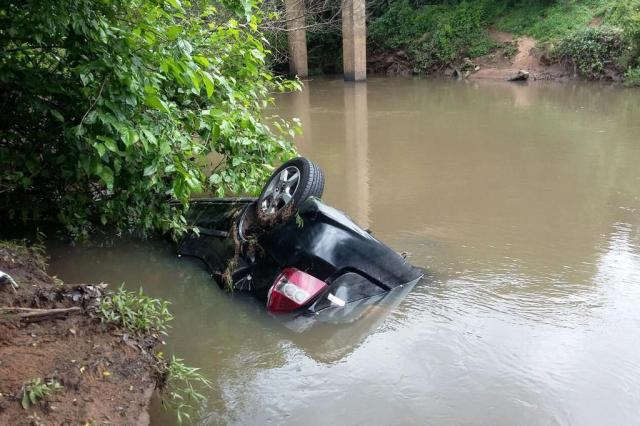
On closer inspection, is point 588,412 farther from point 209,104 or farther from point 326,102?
point 326,102

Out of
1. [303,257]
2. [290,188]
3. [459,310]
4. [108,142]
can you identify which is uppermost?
[108,142]

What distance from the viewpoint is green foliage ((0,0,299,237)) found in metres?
3.39

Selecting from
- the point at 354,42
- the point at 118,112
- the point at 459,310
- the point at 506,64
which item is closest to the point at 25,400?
the point at 118,112

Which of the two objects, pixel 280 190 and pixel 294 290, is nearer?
pixel 294 290

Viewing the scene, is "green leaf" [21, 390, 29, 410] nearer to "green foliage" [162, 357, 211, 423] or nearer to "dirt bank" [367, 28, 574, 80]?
"green foliage" [162, 357, 211, 423]

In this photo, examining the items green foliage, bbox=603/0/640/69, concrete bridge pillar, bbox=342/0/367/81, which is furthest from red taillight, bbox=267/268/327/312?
concrete bridge pillar, bbox=342/0/367/81

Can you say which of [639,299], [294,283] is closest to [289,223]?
[294,283]

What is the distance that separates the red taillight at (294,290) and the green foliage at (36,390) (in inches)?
70.6

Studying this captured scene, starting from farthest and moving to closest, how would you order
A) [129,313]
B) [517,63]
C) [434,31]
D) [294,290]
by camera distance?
[434,31]
[517,63]
[294,290]
[129,313]

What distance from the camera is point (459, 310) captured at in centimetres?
391

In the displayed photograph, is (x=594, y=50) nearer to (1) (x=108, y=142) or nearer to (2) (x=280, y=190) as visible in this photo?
(2) (x=280, y=190)

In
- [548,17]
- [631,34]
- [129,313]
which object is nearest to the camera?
[129,313]

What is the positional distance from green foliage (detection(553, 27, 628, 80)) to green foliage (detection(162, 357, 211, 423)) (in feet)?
65.3

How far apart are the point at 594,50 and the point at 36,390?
21191mm
